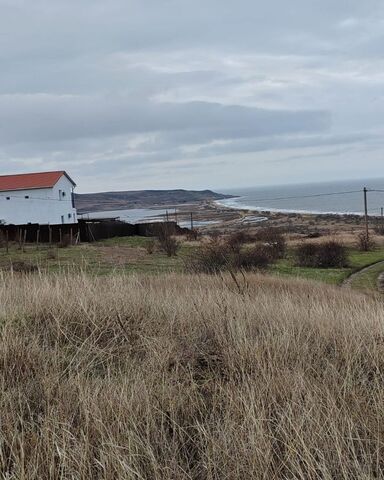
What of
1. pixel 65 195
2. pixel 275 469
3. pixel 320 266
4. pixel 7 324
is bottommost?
pixel 320 266

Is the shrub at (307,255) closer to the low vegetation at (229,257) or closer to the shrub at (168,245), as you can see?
the low vegetation at (229,257)

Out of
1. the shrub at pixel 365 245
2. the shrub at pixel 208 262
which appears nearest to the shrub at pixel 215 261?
the shrub at pixel 208 262

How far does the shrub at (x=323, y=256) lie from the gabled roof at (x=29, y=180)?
1110 inches

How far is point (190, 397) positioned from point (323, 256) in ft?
83.6

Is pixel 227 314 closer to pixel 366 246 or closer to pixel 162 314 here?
pixel 162 314

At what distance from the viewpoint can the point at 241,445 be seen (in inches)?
98.0

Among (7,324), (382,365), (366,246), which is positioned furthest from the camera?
(366,246)

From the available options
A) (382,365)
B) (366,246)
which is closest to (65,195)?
(366,246)

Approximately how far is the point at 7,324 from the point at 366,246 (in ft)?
109

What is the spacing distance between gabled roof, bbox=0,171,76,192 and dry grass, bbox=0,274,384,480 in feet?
148

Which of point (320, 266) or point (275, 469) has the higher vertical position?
point (275, 469)

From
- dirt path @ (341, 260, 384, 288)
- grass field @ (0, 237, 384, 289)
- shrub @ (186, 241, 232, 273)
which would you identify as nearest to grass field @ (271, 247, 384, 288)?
grass field @ (0, 237, 384, 289)

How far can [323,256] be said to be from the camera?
27500 millimetres

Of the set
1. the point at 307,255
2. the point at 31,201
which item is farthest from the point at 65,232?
the point at 307,255
